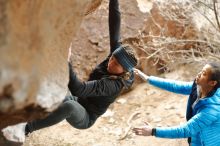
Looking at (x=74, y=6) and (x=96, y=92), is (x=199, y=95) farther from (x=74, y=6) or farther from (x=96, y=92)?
(x=74, y=6)

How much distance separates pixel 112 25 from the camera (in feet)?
10.9

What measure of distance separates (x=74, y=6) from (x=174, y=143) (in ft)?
12.5

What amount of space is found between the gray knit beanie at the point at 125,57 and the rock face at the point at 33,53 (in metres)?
0.83

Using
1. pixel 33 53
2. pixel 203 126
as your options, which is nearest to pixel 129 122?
pixel 203 126

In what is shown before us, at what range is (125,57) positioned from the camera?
3.05 metres

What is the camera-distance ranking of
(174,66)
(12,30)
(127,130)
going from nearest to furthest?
(12,30), (127,130), (174,66)

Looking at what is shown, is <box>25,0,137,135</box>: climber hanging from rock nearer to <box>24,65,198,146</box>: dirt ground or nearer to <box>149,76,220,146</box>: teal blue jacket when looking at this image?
<box>149,76,220,146</box>: teal blue jacket

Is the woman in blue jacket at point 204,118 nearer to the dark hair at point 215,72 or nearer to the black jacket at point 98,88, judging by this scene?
the dark hair at point 215,72

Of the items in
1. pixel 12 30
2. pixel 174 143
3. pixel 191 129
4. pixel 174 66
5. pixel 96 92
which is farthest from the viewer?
pixel 174 66

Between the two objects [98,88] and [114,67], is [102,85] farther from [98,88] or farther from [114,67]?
[114,67]

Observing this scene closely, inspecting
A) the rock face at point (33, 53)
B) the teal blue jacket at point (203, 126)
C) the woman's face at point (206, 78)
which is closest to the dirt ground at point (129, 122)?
the teal blue jacket at point (203, 126)

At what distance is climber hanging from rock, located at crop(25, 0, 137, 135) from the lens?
299 cm

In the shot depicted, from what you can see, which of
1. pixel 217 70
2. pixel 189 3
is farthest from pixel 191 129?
pixel 189 3

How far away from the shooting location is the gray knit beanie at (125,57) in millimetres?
3044
